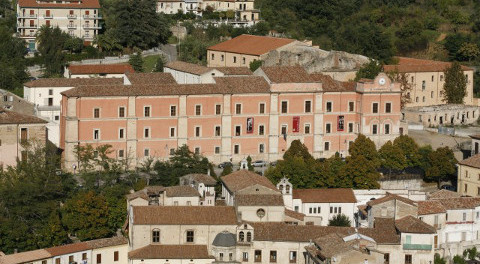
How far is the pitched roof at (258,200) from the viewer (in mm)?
52625

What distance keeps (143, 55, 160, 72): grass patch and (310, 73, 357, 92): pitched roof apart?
15.9 m

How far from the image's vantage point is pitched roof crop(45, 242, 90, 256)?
49.5 meters

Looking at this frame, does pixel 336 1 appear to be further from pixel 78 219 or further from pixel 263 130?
pixel 78 219

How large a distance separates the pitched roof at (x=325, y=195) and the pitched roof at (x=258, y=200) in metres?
3.03

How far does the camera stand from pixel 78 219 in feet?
170

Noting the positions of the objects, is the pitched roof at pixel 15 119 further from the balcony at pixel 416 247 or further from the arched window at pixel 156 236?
the balcony at pixel 416 247

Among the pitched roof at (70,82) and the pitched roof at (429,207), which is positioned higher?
the pitched roof at (70,82)

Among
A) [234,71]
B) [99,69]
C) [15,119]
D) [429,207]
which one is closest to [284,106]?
[234,71]

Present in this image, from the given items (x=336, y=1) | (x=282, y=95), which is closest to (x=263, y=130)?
(x=282, y=95)

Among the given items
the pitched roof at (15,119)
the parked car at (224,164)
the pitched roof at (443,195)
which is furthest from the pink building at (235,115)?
the pitched roof at (443,195)

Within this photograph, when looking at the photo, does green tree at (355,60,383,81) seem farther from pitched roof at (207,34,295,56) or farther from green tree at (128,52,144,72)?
green tree at (128,52,144,72)

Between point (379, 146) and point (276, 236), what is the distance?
15664 millimetres

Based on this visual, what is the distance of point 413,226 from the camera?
5172 cm

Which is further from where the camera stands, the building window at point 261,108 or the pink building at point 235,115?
the building window at point 261,108
